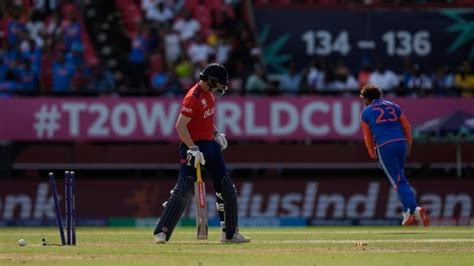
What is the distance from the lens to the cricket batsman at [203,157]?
14.2 meters

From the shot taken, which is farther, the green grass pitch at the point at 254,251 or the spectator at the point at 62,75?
the spectator at the point at 62,75

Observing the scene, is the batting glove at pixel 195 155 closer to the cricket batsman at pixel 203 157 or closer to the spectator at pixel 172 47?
the cricket batsman at pixel 203 157

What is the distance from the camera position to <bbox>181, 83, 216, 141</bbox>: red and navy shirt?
14.2 m

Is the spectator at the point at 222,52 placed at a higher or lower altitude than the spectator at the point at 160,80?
higher

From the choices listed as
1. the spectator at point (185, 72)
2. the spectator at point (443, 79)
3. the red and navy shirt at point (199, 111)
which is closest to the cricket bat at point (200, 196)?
the red and navy shirt at point (199, 111)

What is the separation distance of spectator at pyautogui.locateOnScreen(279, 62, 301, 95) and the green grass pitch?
11309 millimetres

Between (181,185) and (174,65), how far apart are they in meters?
13.1

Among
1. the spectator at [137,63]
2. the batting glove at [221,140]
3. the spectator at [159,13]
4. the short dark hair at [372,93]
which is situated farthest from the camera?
the spectator at [159,13]

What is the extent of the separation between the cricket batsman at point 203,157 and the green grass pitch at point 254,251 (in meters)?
0.28

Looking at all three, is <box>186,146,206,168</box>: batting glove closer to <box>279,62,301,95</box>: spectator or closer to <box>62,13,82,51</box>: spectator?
<box>279,62,301,95</box>: spectator

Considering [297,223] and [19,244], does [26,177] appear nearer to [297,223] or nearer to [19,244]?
[297,223]

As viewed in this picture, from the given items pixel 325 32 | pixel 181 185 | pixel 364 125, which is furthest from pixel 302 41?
pixel 181 185

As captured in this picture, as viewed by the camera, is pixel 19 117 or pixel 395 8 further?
pixel 395 8

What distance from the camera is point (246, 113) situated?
2736 cm
